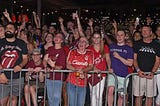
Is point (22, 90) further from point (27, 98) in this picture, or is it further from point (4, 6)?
point (4, 6)

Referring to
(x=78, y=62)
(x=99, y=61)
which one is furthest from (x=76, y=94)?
(x=99, y=61)

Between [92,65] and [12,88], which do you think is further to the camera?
[92,65]

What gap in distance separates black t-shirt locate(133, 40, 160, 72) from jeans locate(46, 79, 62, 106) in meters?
1.74

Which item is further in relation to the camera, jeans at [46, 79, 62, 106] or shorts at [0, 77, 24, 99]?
jeans at [46, 79, 62, 106]

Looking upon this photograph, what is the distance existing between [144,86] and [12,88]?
270 centimetres

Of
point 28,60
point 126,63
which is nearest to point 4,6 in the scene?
point 28,60

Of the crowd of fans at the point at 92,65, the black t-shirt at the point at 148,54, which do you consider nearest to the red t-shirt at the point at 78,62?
the crowd of fans at the point at 92,65

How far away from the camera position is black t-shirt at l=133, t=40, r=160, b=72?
7.77m

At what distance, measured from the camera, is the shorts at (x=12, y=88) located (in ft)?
23.9

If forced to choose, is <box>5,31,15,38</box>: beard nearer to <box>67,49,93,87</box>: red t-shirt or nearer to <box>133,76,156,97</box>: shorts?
<box>67,49,93,87</box>: red t-shirt

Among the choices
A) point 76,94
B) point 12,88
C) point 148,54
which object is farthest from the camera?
point 148,54

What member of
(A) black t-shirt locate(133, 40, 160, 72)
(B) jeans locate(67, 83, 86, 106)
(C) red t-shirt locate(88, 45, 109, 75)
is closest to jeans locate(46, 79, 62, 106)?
(B) jeans locate(67, 83, 86, 106)

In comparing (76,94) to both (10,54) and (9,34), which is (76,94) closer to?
(10,54)

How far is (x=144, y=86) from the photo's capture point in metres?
7.79
